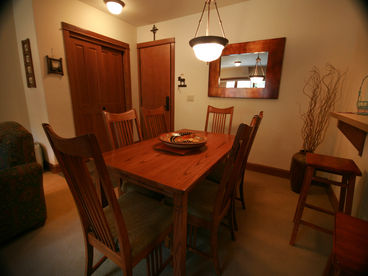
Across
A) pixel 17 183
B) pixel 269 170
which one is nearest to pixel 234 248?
pixel 269 170

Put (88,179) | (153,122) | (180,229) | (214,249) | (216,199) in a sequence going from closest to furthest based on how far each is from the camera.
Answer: (88,179) < (180,229) < (216,199) < (214,249) < (153,122)

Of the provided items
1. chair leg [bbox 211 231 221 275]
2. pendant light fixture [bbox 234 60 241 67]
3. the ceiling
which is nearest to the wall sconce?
pendant light fixture [bbox 234 60 241 67]

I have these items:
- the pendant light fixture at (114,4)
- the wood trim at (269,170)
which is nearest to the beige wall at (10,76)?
the pendant light fixture at (114,4)

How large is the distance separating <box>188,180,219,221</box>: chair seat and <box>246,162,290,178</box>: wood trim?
1717 mm

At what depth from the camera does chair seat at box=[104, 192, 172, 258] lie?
2.95 ft

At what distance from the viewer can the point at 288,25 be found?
2.29 metres

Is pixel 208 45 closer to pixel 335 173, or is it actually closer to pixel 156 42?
pixel 335 173

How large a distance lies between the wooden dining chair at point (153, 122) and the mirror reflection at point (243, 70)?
4.29 feet

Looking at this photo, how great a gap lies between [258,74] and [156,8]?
76.8 inches

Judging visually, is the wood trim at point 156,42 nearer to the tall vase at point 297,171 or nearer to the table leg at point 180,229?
the tall vase at point 297,171

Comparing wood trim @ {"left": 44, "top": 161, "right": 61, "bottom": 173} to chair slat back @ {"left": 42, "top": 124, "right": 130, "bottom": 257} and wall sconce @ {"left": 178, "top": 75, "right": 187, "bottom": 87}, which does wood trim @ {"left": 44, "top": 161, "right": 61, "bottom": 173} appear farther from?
wall sconce @ {"left": 178, "top": 75, "right": 187, "bottom": 87}

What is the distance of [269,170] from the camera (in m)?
2.72

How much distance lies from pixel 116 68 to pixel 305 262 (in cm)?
388

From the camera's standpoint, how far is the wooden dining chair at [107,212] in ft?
2.12
